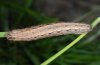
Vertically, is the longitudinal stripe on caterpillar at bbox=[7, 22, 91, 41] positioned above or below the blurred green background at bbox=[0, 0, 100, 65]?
below

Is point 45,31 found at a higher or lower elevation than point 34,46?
lower

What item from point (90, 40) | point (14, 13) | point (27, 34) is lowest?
point (27, 34)

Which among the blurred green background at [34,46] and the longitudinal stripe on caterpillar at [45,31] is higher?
the blurred green background at [34,46]

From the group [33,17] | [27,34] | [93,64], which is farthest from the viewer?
[33,17]

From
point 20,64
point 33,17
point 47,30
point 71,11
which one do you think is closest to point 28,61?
point 20,64

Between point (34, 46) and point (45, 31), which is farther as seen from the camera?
point (34, 46)

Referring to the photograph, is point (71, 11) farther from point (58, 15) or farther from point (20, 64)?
Answer: point (20, 64)

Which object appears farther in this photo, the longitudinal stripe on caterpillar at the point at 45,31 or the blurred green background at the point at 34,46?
the blurred green background at the point at 34,46

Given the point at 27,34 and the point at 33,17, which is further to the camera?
the point at 33,17
